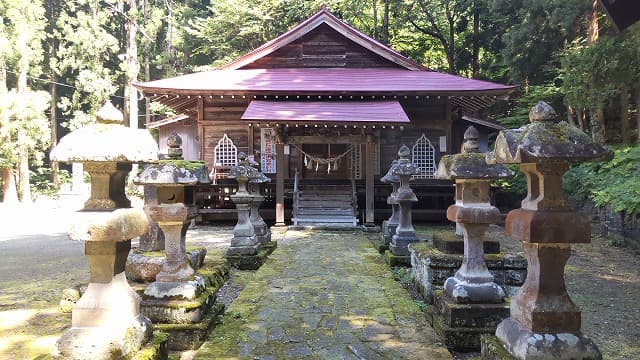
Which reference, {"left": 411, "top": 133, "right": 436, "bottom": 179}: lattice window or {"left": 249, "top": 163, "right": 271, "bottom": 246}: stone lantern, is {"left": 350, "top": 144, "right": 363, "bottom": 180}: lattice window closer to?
{"left": 411, "top": 133, "right": 436, "bottom": 179}: lattice window

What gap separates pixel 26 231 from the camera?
1279 cm

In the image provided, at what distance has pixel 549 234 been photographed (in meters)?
2.49

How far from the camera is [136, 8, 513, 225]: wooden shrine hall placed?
42.7 feet

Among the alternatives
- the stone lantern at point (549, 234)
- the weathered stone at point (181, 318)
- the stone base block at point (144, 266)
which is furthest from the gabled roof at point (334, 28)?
the stone lantern at point (549, 234)

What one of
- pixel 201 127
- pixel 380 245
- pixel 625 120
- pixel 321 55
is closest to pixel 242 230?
pixel 380 245

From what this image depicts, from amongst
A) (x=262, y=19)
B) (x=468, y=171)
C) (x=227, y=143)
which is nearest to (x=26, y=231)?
(x=227, y=143)

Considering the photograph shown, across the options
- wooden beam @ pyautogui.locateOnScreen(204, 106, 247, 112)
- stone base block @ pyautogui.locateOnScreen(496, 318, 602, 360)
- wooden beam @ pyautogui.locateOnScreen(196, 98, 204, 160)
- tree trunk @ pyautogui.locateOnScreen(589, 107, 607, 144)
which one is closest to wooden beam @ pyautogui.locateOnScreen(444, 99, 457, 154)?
tree trunk @ pyautogui.locateOnScreen(589, 107, 607, 144)

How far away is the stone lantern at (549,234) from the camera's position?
7.93 ft

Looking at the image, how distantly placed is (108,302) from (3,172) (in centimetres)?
2587

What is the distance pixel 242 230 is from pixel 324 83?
339 inches

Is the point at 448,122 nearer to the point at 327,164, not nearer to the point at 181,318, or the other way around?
the point at 327,164

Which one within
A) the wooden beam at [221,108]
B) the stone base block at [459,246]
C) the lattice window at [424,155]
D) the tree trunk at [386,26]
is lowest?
the stone base block at [459,246]

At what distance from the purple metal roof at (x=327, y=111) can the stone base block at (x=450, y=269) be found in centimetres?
742

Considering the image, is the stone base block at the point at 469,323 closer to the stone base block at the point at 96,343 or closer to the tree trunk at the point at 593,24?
the stone base block at the point at 96,343
